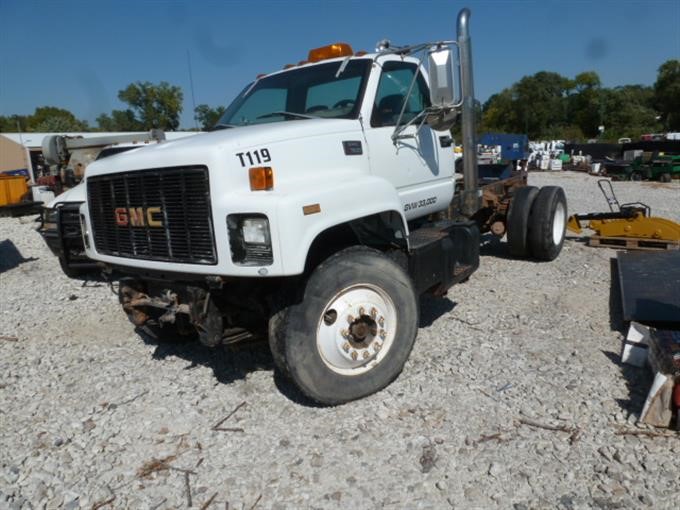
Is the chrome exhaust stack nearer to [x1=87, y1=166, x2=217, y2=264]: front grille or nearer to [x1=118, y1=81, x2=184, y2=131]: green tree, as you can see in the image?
[x1=87, y1=166, x2=217, y2=264]: front grille

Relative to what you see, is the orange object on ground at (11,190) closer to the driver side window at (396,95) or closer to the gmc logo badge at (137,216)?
the gmc logo badge at (137,216)

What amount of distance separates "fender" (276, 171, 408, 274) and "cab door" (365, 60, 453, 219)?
0.43 m

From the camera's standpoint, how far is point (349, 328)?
139 inches

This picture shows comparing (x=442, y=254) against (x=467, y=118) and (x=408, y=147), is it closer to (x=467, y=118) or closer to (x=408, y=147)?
(x=408, y=147)

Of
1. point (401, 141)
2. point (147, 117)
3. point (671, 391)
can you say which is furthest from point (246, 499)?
point (147, 117)

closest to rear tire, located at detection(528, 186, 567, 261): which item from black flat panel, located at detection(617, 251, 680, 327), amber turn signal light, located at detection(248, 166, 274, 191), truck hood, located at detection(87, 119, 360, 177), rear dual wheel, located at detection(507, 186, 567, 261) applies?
rear dual wheel, located at detection(507, 186, 567, 261)

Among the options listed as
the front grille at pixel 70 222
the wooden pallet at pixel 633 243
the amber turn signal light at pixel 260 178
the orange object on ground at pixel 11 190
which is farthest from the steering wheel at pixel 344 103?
the orange object on ground at pixel 11 190

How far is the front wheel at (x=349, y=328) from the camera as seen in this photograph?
10.8ft

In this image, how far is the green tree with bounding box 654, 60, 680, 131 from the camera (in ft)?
183

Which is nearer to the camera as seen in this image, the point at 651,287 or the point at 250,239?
the point at 250,239

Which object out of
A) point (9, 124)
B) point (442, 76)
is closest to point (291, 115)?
point (442, 76)

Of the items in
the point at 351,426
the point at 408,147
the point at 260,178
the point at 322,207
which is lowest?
the point at 351,426

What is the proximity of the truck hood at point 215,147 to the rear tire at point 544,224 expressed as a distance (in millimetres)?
4065

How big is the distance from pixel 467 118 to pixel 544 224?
2.52 meters
